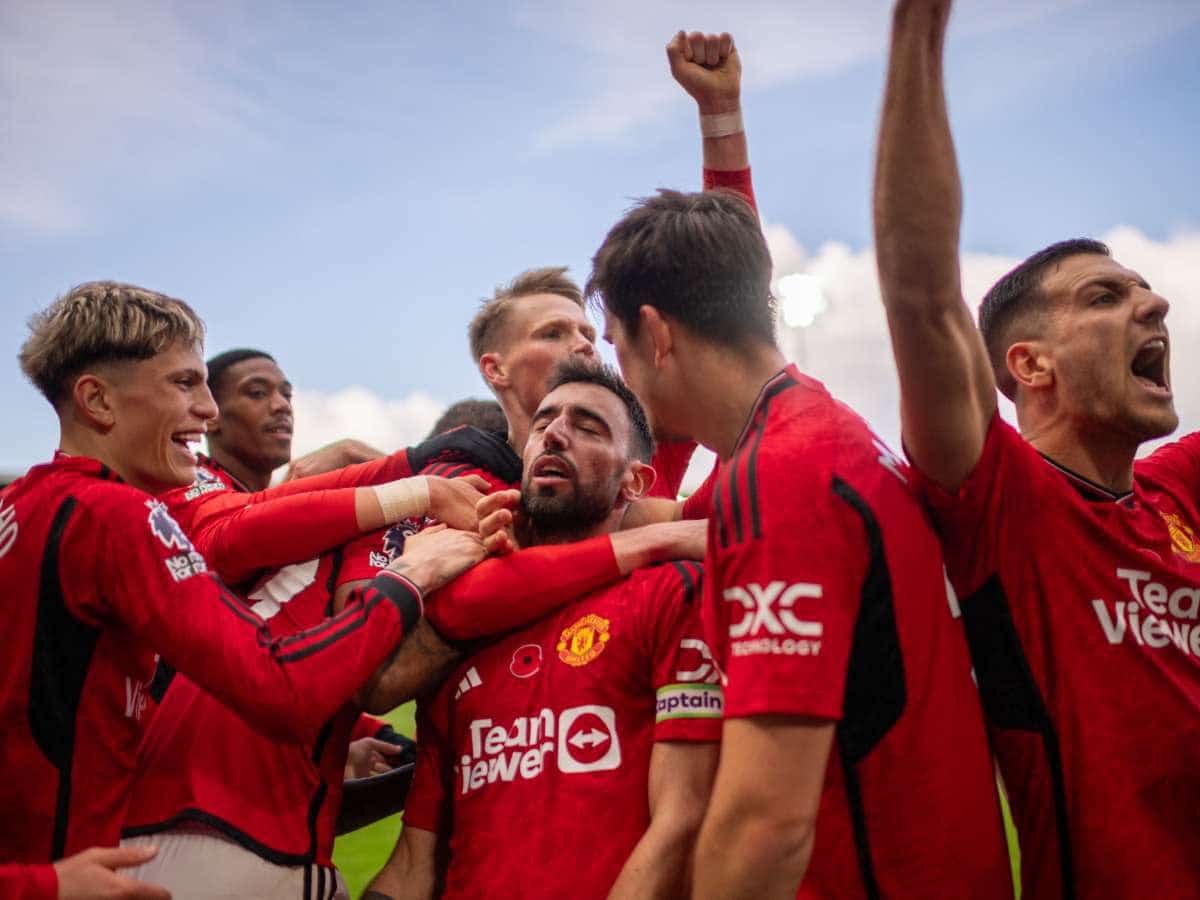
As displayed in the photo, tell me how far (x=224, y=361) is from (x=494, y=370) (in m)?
1.79

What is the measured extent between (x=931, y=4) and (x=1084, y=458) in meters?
1.17

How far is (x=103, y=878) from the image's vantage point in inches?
74.0

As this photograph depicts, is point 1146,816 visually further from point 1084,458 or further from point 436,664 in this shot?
point 436,664

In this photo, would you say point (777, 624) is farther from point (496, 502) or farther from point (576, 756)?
point (496, 502)

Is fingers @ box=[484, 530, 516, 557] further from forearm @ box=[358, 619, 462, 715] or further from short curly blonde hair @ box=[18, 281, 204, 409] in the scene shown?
short curly blonde hair @ box=[18, 281, 204, 409]

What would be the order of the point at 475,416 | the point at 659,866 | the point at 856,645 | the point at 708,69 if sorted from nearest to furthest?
1. the point at 856,645
2. the point at 659,866
3. the point at 708,69
4. the point at 475,416

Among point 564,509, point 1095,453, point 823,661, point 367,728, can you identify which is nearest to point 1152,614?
point 1095,453

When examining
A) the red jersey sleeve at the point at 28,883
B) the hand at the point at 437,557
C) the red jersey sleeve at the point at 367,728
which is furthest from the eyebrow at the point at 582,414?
the red jersey sleeve at the point at 367,728

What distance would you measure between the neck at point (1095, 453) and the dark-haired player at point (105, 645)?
1.64 meters

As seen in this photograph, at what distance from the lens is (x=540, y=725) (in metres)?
2.35

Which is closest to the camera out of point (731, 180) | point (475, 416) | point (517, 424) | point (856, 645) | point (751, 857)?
point (751, 857)

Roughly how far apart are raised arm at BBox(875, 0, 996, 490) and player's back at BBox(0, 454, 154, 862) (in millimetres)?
1811

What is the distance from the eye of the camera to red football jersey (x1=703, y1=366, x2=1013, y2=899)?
5.10ft

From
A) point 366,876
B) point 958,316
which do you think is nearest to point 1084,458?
point 958,316
